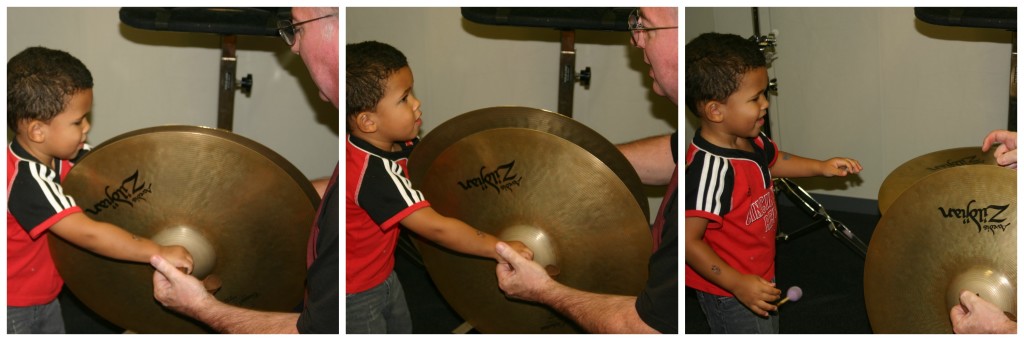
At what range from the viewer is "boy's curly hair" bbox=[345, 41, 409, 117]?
1974 mm

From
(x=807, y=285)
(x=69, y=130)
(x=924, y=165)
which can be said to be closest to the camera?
(x=69, y=130)

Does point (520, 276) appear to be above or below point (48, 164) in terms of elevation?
below

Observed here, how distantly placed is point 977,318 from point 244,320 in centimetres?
Answer: 128

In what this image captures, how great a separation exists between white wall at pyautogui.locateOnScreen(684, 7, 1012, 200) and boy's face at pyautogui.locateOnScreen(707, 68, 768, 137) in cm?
5

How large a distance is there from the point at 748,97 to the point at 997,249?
1.61ft

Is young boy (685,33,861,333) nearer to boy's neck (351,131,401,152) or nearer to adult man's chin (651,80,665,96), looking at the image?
adult man's chin (651,80,665,96)

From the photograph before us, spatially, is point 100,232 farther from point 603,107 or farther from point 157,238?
point 603,107

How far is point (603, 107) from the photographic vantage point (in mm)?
1937

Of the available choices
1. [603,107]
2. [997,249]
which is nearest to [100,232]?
[603,107]

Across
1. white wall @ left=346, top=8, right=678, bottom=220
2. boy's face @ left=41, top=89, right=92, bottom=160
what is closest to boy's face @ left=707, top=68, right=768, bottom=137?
white wall @ left=346, top=8, right=678, bottom=220

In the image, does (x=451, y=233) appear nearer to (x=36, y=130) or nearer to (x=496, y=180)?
(x=496, y=180)

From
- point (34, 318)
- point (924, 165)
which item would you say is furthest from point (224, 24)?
point (924, 165)

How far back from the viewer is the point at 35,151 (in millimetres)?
1943

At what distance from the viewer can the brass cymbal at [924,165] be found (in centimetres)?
198
